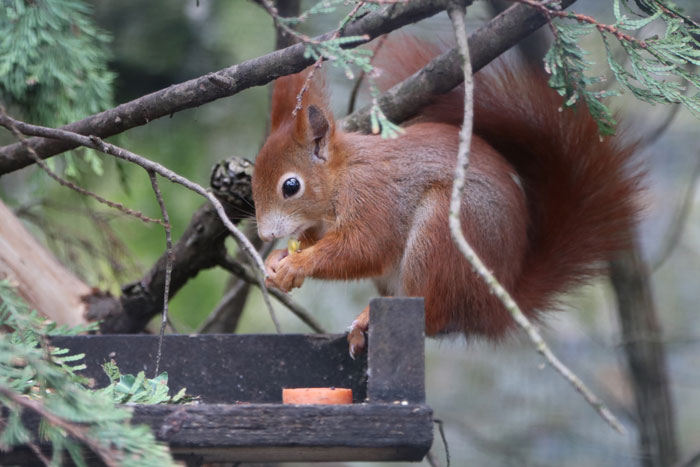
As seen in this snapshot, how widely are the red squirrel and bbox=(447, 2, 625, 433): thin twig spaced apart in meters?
0.58

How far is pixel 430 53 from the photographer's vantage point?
72.2 inches

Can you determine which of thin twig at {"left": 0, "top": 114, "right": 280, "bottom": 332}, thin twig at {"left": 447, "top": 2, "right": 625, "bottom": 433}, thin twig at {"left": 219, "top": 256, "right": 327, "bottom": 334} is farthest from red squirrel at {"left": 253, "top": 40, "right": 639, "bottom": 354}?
thin twig at {"left": 447, "top": 2, "right": 625, "bottom": 433}

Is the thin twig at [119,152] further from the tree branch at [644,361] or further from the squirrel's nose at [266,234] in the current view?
the tree branch at [644,361]

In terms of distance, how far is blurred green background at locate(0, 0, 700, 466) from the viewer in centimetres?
226

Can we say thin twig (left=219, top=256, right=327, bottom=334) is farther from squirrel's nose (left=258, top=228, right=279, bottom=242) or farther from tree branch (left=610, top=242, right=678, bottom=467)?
tree branch (left=610, top=242, right=678, bottom=467)

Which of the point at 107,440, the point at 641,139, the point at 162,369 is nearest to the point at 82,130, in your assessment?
the point at 162,369

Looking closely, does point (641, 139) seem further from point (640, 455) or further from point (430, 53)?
point (640, 455)

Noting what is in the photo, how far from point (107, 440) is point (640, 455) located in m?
1.95

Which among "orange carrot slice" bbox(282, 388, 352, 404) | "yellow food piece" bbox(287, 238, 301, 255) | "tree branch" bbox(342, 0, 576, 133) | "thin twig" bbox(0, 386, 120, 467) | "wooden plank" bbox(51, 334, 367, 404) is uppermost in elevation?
"tree branch" bbox(342, 0, 576, 133)

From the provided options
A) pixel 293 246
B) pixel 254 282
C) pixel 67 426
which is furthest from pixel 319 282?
pixel 67 426

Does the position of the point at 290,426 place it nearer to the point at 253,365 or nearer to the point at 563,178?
the point at 253,365

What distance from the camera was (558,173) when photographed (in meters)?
1.73

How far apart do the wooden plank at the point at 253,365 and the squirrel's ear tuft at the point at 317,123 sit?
16.9 inches

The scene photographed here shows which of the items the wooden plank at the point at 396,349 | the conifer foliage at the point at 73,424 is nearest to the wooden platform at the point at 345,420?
the wooden plank at the point at 396,349
